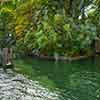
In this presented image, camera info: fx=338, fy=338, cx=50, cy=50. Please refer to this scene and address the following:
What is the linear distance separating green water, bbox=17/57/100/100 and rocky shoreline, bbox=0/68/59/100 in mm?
556

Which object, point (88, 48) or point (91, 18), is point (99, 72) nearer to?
point (88, 48)

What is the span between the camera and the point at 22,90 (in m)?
13.9

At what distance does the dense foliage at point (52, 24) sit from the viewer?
27.9 meters

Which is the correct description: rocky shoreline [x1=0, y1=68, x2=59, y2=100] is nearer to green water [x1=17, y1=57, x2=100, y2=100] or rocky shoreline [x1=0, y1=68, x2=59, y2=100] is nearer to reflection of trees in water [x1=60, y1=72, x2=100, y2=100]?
green water [x1=17, y1=57, x2=100, y2=100]

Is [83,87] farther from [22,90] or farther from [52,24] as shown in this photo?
[52,24]

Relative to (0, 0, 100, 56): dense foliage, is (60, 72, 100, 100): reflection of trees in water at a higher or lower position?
lower

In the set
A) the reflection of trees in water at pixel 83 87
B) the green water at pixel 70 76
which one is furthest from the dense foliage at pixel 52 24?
the reflection of trees in water at pixel 83 87

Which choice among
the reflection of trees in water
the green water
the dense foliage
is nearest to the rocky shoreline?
the green water

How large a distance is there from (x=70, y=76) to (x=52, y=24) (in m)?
11.0

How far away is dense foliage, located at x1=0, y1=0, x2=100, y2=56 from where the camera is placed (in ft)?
91.6

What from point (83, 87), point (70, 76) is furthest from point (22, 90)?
point (70, 76)

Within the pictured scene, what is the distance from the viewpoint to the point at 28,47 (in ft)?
95.8

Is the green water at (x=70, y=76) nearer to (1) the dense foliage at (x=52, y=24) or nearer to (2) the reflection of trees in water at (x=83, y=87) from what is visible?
(2) the reflection of trees in water at (x=83, y=87)

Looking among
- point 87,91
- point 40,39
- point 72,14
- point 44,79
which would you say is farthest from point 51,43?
point 87,91
